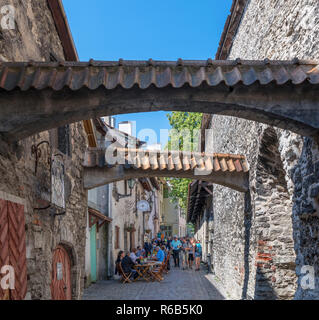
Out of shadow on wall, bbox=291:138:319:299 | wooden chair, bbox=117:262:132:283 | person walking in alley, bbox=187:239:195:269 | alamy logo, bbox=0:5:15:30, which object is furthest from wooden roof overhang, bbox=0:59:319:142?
person walking in alley, bbox=187:239:195:269

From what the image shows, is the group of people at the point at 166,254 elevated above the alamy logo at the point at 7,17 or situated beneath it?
situated beneath

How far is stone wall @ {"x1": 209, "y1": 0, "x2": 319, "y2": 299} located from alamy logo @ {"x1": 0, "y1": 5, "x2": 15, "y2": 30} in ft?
11.9

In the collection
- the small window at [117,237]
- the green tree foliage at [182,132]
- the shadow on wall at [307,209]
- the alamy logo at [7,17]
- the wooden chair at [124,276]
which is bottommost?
the wooden chair at [124,276]

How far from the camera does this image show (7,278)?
15.4 ft

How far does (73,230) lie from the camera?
818 centimetres

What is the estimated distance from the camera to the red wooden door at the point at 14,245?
4645mm

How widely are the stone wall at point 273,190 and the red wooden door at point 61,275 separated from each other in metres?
3.51

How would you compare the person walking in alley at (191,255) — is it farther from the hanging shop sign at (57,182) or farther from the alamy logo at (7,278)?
the alamy logo at (7,278)

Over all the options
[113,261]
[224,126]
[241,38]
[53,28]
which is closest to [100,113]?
[53,28]

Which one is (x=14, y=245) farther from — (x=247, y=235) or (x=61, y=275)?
(x=247, y=235)

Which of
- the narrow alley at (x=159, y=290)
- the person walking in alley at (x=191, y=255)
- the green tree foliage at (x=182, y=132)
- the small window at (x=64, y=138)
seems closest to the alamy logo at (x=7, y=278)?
the small window at (x=64, y=138)

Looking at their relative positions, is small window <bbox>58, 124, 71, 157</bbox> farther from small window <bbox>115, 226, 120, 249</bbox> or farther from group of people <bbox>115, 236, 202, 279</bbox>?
small window <bbox>115, 226, 120, 249</bbox>

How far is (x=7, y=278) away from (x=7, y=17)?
3188 millimetres

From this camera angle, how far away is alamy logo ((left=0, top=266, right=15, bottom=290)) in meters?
4.57
